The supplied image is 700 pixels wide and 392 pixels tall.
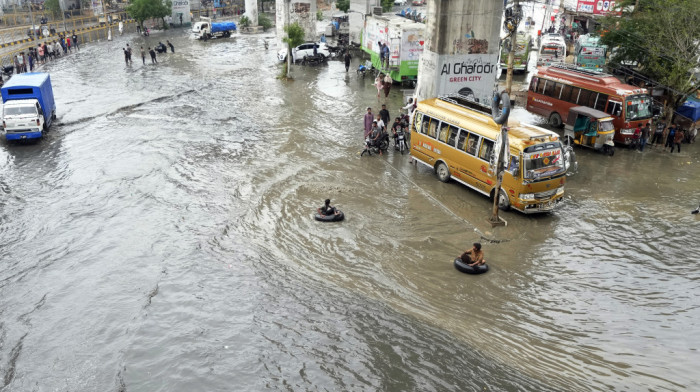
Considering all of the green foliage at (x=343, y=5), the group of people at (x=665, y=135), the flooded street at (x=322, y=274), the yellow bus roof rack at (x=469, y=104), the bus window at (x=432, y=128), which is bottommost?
the flooded street at (x=322, y=274)

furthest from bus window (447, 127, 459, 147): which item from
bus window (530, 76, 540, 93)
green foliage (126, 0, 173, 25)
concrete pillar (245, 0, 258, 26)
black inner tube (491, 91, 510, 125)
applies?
concrete pillar (245, 0, 258, 26)

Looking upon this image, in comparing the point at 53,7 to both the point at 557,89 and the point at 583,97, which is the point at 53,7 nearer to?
the point at 557,89

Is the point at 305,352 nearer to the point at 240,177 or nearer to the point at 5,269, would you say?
the point at 5,269

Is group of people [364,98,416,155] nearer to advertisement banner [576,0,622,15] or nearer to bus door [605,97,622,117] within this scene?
bus door [605,97,622,117]

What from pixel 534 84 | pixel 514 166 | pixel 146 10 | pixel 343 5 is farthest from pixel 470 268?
pixel 343 5

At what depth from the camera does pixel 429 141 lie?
18750mm

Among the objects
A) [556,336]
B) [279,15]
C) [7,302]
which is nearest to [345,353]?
[556,336]

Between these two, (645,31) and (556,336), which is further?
(645,31)

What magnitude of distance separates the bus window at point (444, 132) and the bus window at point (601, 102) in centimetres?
868

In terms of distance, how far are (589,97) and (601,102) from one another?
669 millimetres

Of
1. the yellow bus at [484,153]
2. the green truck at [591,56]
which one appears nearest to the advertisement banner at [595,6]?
the green truck at [591,56]

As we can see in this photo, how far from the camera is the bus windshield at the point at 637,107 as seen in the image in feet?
71.4

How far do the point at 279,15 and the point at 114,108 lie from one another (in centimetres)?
1891

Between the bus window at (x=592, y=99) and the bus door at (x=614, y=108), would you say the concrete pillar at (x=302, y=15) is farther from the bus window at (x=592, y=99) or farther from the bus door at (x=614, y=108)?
the bus door at (x=614, y=108)
